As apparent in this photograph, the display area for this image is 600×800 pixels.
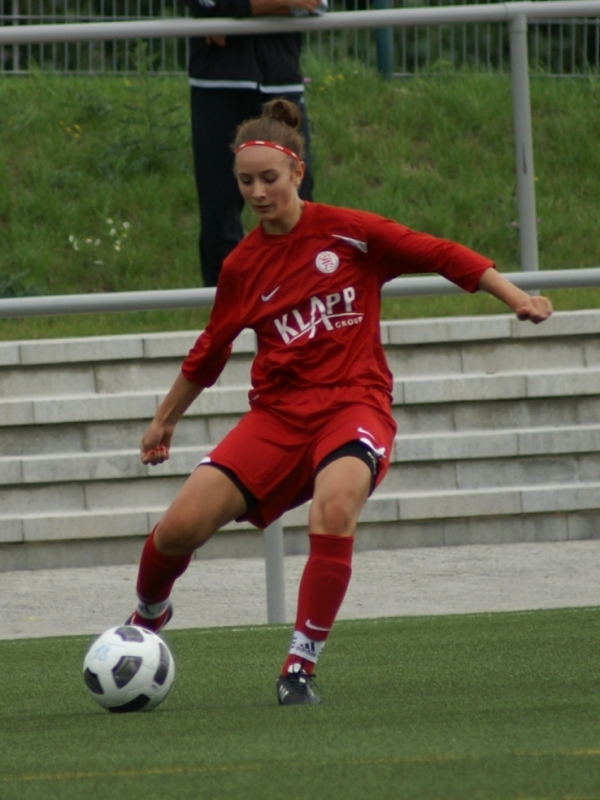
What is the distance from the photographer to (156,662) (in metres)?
4.13

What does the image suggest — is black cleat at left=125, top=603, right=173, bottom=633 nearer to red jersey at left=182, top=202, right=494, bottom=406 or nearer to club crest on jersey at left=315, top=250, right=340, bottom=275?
red jersey at left=182, top=202, right=494, bottom=406

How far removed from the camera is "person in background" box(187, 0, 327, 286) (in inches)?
256

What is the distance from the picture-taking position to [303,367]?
443 cm

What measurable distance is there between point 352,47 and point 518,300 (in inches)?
269

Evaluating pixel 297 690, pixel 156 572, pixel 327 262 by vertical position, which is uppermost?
pixel 327 262

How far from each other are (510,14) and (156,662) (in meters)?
3.46

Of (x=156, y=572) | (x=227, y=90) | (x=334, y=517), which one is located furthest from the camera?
(x=227, y=90)

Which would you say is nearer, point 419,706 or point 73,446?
point 419,706

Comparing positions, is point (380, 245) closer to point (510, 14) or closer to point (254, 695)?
point (254, 695)

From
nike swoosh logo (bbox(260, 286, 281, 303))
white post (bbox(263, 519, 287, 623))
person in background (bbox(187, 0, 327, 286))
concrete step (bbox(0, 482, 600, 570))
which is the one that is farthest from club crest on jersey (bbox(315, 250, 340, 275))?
concrete step (bbox(0, 482, 600, 570))

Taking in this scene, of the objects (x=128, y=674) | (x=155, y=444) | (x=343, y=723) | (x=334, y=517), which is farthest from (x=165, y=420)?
(x=343, y=723)

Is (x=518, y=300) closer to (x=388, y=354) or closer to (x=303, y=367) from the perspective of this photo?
(x=303, y=367)

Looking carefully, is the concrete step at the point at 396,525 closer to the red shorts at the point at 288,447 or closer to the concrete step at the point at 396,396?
the concrete step at the point at 396,396

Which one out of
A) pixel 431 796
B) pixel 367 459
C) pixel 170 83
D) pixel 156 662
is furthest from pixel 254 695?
pixel 170 83
